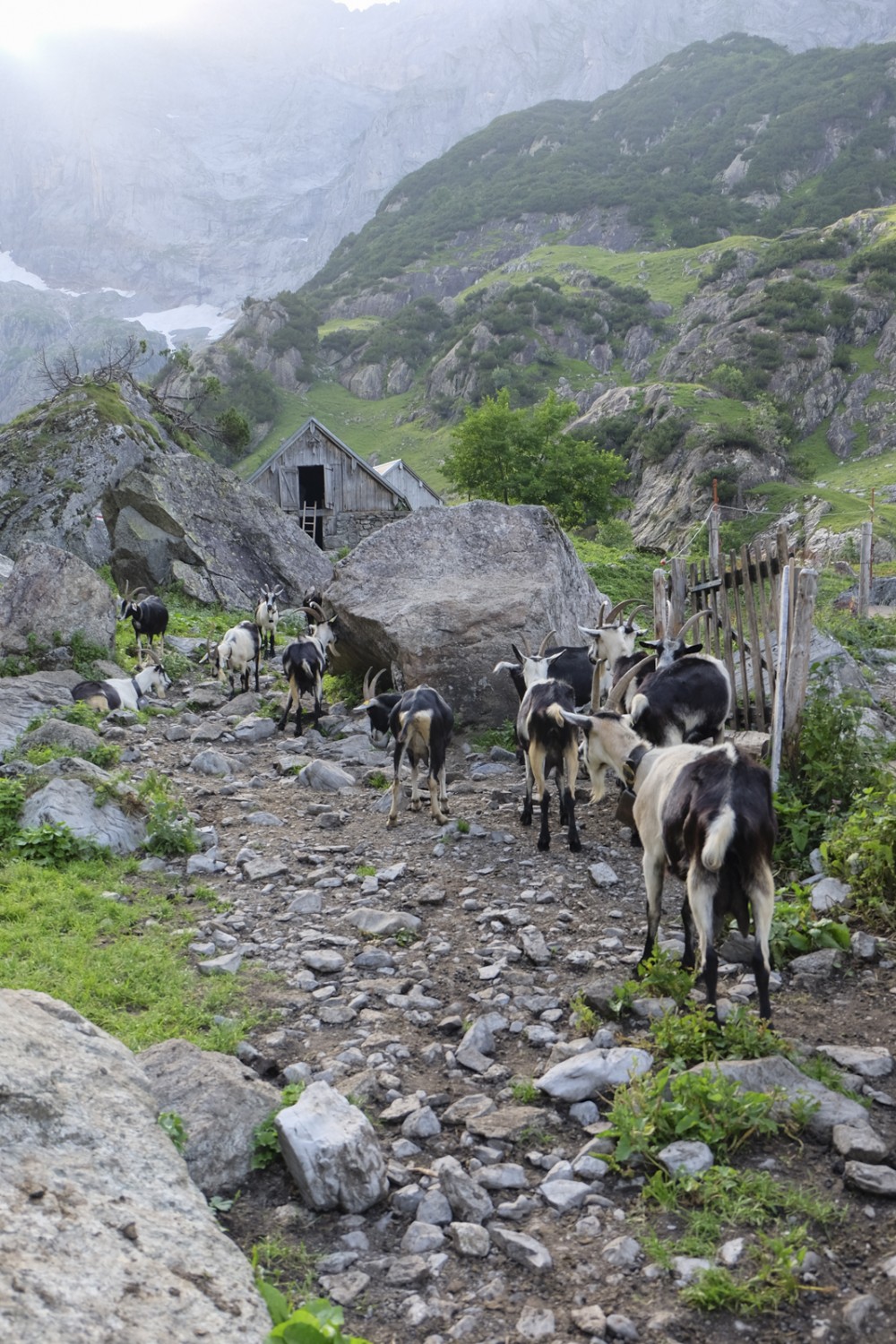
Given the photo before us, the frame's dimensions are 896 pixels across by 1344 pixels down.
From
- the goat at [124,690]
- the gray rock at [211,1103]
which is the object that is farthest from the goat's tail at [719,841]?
the goat at [124,690]

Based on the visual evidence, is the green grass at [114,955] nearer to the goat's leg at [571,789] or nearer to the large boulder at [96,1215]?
the large boulder at [96,1215]

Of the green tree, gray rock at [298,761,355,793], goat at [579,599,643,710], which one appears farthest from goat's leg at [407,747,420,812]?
the green tree

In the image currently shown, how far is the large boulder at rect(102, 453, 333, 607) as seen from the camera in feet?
71.5

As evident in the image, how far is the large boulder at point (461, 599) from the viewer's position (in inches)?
454

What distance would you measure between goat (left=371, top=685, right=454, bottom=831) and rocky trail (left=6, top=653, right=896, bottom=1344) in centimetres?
22

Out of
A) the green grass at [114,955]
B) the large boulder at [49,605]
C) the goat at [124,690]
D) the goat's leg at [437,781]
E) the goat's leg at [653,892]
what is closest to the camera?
the green grass at [114,955]

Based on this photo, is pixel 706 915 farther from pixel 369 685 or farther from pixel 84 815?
pixel 369 685

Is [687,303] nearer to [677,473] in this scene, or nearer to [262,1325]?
[677,473]

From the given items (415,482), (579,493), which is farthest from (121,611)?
(415,482)

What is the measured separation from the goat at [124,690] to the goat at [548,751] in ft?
20.6

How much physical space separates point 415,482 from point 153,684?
31375 mm

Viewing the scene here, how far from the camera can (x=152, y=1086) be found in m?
4.00

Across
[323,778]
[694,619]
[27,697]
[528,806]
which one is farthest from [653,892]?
[27,697]

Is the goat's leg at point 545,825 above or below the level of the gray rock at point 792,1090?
above
